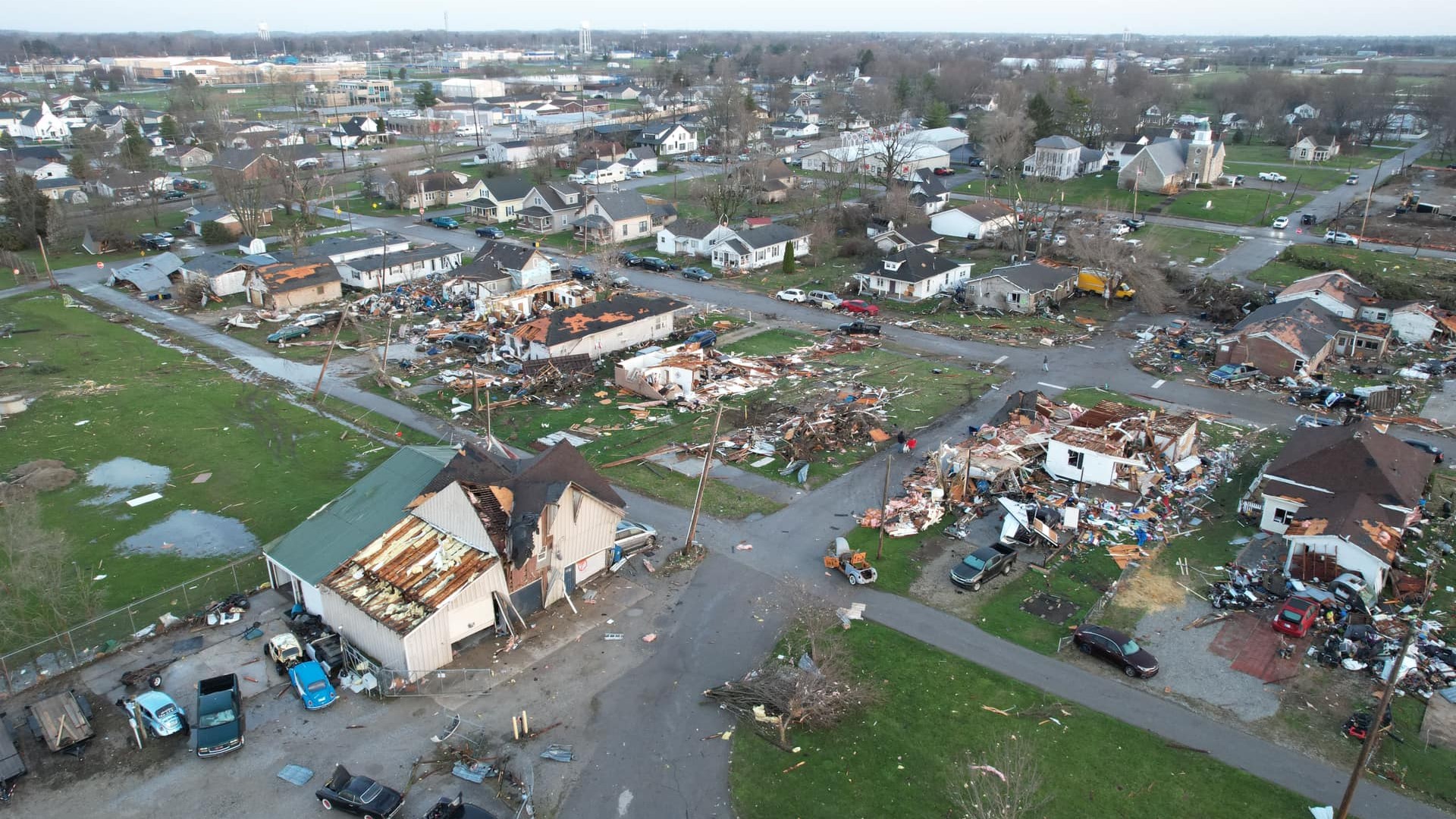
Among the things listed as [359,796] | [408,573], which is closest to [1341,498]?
[408,573]

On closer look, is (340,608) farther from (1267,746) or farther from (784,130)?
(784,130)

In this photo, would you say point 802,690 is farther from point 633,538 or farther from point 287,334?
point 287,334

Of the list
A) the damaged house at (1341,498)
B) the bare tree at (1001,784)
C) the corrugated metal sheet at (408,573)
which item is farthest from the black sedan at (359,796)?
the damaged house at (1341,498)

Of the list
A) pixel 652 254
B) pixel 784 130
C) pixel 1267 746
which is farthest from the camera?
pixel 784 130

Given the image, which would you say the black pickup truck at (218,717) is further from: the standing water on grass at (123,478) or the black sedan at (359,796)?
the standing water on grass at (123,478)

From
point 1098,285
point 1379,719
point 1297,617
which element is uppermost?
point 1098,285

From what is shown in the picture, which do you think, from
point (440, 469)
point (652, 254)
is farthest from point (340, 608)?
point (652, 254)
